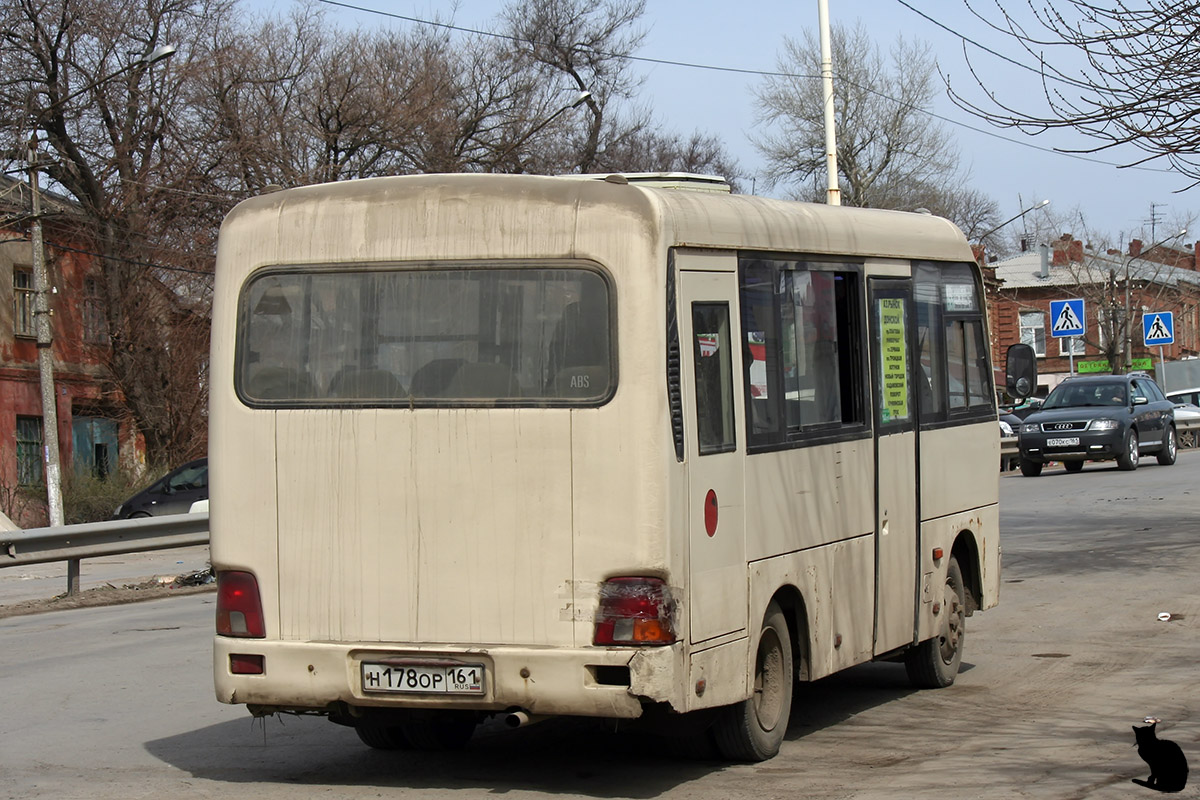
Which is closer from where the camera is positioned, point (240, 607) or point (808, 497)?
point (240, 607)

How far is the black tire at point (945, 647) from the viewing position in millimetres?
9547

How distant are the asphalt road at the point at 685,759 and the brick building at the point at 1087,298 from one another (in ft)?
197

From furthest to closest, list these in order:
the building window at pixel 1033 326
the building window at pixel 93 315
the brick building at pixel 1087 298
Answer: the building window at pixel 1033 326, the brick building at pixel 1087 298, the building window at pixel 93 315

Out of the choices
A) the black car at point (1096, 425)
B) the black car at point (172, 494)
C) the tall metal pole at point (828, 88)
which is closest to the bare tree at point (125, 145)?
the black car at point (172, 494)

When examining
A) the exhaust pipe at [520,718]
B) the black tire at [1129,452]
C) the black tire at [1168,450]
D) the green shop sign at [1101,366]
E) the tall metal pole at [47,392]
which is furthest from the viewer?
the green shop sign at [1101,366]

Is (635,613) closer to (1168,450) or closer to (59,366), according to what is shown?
(1168,450)

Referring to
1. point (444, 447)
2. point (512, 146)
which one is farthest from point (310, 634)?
point (512, 146)

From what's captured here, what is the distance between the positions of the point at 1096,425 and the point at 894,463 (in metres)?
23.4

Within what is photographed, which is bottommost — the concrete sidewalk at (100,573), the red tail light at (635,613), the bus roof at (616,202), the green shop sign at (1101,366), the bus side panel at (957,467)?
the concrete sidewalk at (100,573)

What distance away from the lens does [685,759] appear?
750 cm

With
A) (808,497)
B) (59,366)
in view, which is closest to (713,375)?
(808,497)

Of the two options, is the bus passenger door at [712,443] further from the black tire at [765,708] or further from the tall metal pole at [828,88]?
the tall metal pole at [828,88]

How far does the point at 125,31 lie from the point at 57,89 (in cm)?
221

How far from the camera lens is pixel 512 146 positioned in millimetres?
45312
